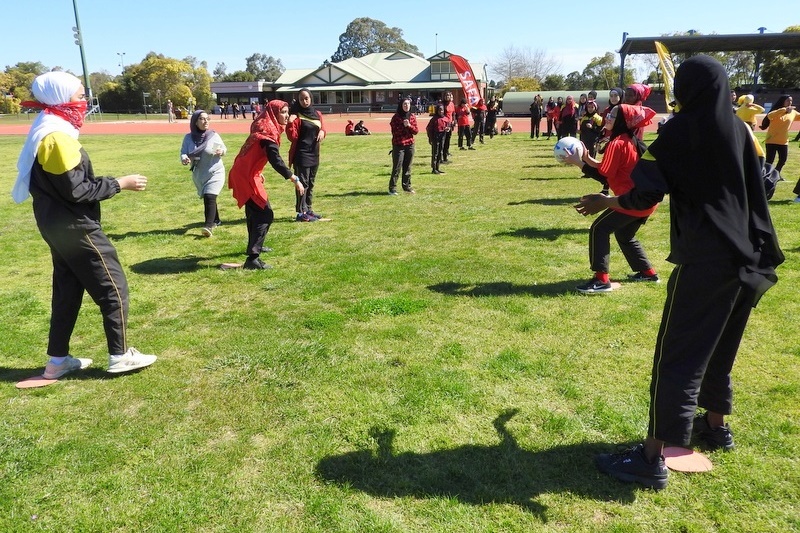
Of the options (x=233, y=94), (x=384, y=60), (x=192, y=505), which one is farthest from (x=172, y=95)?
(x=192, y=505)

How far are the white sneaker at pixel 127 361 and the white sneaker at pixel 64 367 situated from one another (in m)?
0.25

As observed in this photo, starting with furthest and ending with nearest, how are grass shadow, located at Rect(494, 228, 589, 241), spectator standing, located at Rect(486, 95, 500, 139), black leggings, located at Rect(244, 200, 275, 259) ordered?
spectator standing, located at Rect(486, 95, 500, 139) → grass shadow, located at Rect(494, 228, 589, 241) → black leggings, located at Rect(244, 200, 275, 259)

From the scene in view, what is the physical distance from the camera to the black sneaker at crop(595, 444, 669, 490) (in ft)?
9.71

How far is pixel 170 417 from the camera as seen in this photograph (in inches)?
147

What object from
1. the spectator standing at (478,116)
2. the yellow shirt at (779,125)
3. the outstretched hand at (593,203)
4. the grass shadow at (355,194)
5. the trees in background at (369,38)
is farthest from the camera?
the trees in background at (369,38)

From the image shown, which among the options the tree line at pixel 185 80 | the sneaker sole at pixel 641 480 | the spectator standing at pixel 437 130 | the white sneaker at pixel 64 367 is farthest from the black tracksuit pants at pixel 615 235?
the tree line at pixel 185 80

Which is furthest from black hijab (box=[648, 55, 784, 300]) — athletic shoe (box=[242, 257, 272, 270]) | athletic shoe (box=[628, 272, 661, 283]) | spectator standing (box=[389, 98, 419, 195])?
A: spectator standing (box=[389, 98, 419, 195])

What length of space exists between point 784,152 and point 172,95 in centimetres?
6851

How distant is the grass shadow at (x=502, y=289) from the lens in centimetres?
591

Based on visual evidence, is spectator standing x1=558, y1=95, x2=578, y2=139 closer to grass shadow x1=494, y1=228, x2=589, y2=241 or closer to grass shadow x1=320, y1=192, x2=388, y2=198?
grass shadow x1=320, y1=192, x2=388, y2=198

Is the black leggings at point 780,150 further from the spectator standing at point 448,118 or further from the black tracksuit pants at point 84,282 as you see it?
the black tracksuit pants at point 84,282

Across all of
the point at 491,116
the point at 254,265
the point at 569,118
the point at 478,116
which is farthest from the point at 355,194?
the point at 491,116

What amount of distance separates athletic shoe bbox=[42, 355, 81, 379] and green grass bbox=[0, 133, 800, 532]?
0.27ft

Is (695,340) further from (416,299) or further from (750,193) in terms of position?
(416,299)
